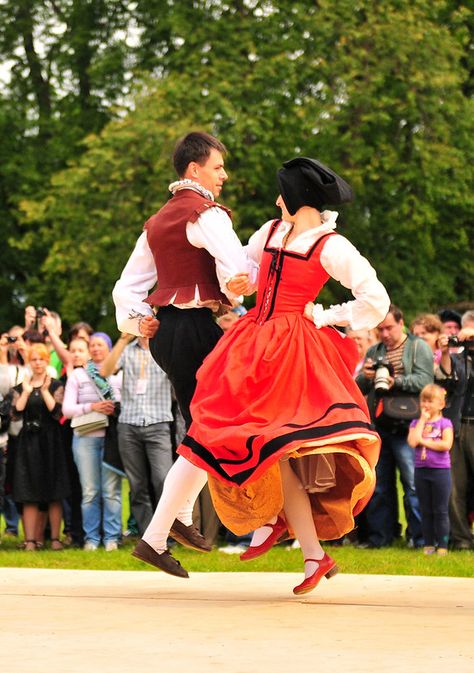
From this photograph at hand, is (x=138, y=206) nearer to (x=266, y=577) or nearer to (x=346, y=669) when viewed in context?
(x=266, y=577)

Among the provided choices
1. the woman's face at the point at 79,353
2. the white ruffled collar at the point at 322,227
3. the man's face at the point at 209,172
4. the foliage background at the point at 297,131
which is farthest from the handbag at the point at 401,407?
the foliage background at the point at 297,131

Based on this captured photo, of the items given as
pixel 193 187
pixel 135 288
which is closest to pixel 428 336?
pixel 135 288

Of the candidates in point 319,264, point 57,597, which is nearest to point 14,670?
point 57,597

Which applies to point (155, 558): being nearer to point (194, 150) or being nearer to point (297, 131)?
point (194, 150)

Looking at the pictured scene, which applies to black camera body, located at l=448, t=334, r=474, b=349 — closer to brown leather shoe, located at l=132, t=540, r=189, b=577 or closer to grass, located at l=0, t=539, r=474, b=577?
grass, located at l=0, t=539, r=474, b=577

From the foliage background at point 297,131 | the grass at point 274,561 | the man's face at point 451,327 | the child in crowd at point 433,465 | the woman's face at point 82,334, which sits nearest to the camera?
the grass at point 274,561

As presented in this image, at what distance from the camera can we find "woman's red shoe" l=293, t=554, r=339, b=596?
6.09m

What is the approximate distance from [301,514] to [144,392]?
455 centimetres

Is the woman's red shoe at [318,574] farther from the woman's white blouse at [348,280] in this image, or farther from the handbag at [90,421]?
the handbag at [90,421]

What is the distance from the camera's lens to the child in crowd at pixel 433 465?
32.8 feet

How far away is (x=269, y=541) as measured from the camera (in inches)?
249

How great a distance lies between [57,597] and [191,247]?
1700mm

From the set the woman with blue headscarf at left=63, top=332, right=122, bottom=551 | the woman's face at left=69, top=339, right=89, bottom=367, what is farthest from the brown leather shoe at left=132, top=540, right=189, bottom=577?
the woman's face at left=69, top=339, right=89, bottom=367

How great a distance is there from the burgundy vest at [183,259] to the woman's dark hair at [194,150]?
0.71 ft
